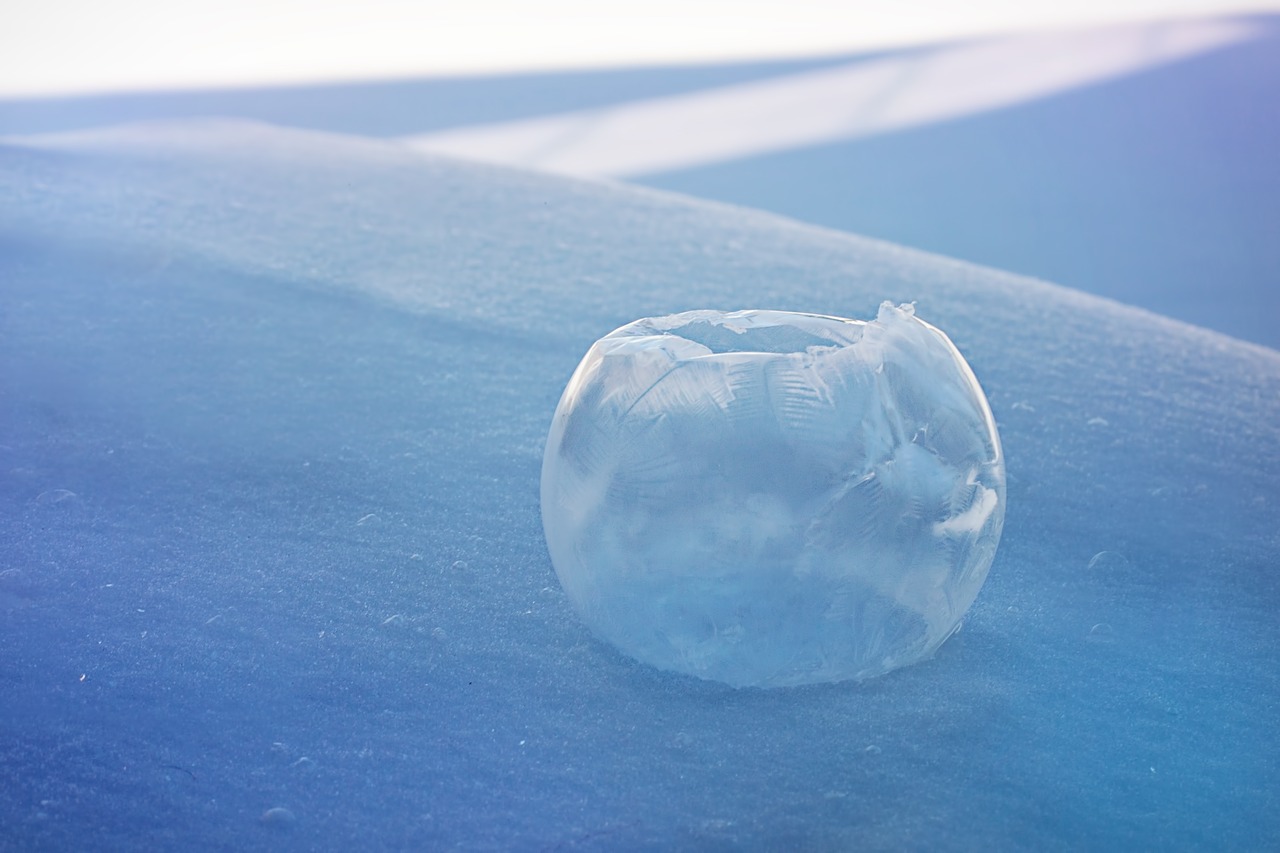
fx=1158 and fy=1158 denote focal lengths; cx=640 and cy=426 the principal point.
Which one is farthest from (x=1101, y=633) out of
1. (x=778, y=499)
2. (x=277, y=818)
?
(x=277, y=818)

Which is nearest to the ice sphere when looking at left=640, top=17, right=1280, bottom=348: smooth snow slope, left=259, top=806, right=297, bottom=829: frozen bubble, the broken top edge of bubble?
the broken top edge of bubble

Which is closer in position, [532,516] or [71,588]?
[71,588]

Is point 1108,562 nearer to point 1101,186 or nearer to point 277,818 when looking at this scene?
point 277,818

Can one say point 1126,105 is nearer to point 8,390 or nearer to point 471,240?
point 471,240

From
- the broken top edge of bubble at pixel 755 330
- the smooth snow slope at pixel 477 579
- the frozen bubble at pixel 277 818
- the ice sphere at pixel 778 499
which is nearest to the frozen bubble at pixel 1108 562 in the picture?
the smooth snow slope at pixel 477 579

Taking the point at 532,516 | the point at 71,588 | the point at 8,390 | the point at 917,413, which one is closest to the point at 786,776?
the point at 917,413

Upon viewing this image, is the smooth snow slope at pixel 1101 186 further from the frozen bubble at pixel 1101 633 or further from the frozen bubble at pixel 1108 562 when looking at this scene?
the frozen bubble at pixel 1101 633

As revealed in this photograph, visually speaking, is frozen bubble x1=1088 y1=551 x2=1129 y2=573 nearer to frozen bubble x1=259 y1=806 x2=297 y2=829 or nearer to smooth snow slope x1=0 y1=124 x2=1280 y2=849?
smooth snow slope x1=0 y1=124 x2=1280 y2=849
